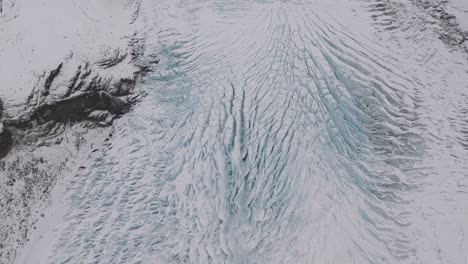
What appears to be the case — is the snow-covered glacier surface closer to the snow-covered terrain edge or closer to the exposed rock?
the snow-covered terrain edge

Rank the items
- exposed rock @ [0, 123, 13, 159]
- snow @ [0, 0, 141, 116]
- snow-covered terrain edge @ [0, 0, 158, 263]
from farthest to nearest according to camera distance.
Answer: snow @ [0, 0, 141, 116]
exposed rock @ [0, 123, 13, 159]
snow-covered terrain edge @ [0, 0, 158, 263]

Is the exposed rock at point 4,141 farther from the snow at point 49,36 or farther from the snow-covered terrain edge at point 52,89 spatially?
the snow at point 49,36

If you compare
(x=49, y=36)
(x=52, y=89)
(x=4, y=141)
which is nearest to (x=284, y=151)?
(x=52, y=89)

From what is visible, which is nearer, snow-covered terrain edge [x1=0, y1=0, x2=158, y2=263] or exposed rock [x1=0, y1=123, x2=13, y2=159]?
snow-covered terrain edge [x1=0, y1=0, x2=158, y2=263]

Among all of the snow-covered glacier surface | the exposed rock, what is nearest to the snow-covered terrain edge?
the exposed rock

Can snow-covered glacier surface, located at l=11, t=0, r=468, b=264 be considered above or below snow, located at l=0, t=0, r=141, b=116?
below

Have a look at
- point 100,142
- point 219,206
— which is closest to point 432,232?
point 219,206
